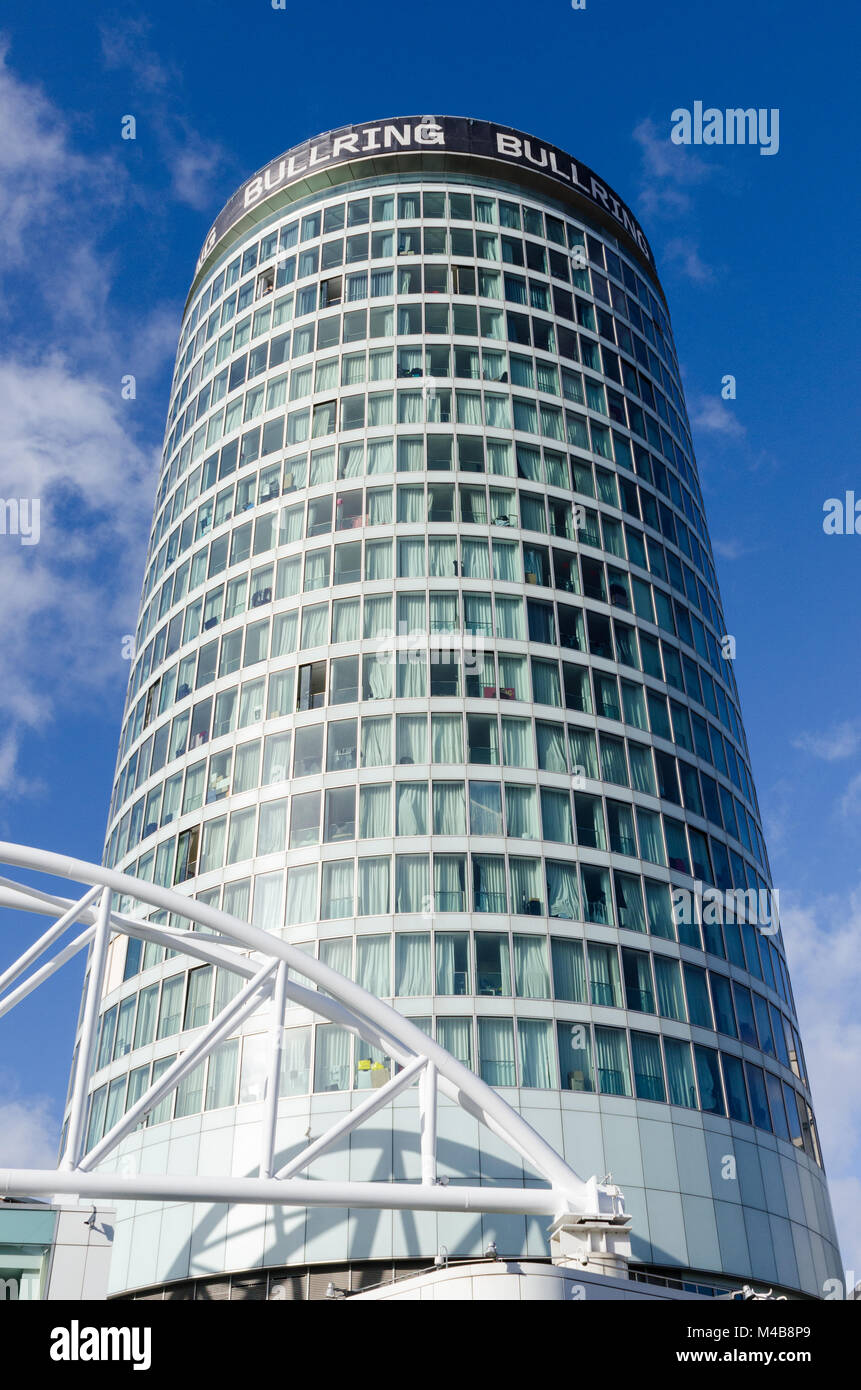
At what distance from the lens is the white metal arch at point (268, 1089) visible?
86.7 feet

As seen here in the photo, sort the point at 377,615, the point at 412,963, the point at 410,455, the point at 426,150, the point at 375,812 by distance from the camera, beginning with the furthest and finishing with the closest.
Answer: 1. the point at 426,150
2. the point at 410,455
3. the point at 377,615
4. the point at 375,812
5. the point at 412,963

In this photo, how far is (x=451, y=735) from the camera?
4625 cm

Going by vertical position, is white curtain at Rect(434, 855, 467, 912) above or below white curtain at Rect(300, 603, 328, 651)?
below

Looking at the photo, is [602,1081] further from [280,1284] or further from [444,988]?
[280,1284]

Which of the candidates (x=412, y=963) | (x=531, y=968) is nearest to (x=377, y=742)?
(x=412, y=963)

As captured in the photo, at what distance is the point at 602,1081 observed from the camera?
40.1 metres

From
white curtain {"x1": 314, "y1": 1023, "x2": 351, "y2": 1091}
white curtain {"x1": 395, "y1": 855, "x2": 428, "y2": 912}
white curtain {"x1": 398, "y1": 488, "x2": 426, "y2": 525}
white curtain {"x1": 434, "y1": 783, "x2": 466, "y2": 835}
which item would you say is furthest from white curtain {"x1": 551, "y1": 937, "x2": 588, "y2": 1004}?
white curtain {"x1": 398, "y1": 488, "x2": 426, "y2": 525}

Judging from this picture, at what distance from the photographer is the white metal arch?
26438 mm

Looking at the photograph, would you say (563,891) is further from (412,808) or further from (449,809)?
(412,808)

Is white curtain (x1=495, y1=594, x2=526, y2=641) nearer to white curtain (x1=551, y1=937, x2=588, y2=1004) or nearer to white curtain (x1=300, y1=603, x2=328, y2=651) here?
white curtain (x1=300, y1=603, x2=328, y2=651)

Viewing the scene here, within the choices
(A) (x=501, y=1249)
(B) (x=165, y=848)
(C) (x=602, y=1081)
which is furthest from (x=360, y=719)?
(A) (x=501, y=1249)

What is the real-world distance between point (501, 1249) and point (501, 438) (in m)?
33.3

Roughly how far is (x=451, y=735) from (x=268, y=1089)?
19.6 meters

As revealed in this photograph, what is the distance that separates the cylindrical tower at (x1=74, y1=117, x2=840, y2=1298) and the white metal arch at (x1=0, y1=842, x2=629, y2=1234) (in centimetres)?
656
